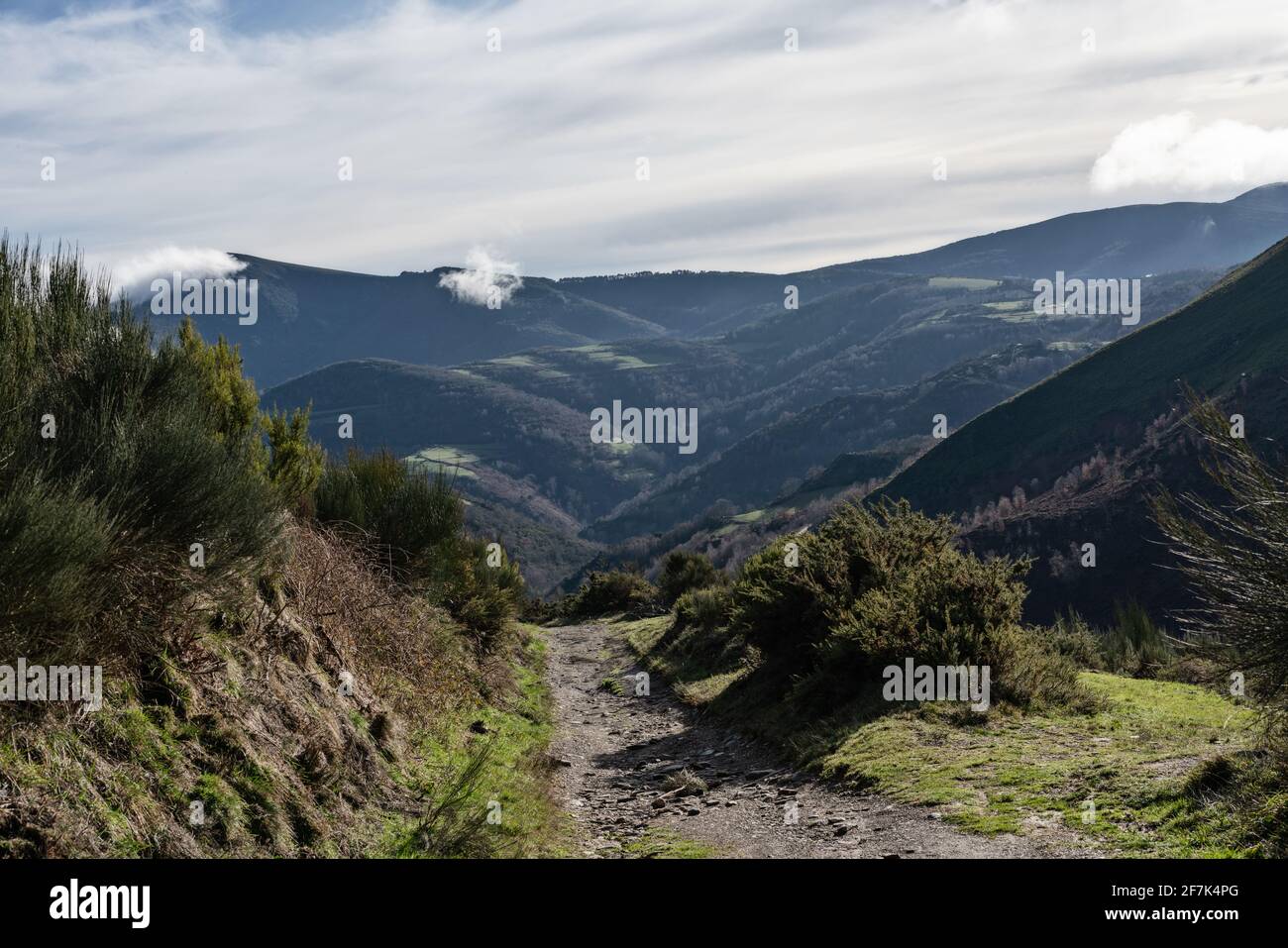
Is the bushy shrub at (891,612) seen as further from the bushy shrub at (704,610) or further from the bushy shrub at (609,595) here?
the bushy shrub at (609,595)

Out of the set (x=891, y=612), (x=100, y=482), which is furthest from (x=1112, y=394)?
(x=100, y=482)

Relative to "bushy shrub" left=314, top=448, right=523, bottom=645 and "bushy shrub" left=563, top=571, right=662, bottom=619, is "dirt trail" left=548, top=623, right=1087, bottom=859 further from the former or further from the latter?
"bushy shrub" left=563, top=571, right=662, bottom=619

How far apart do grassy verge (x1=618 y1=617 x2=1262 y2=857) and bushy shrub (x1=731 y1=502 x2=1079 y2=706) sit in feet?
2.69

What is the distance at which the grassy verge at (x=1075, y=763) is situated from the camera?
271 inches

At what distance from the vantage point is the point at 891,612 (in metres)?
13.2

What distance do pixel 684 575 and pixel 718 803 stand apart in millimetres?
24649

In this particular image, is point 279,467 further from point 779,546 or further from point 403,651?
point 779,546

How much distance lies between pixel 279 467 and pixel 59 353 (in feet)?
20.4

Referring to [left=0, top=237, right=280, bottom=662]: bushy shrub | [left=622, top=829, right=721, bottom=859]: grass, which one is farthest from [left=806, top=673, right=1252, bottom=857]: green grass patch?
[left=0, top=237, right=280, bottom=662]: bushy shrub

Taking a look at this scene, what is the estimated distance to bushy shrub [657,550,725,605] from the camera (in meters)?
34.8

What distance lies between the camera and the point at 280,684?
350 inches

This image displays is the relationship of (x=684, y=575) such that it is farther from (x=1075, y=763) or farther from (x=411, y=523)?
(x=1075, y=763)

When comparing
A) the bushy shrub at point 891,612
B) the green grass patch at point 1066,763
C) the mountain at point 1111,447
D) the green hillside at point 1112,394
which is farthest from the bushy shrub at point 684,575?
the green hillside at point 1112,394
